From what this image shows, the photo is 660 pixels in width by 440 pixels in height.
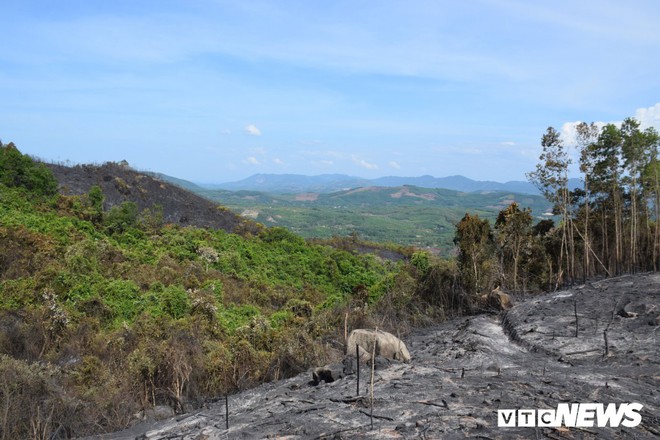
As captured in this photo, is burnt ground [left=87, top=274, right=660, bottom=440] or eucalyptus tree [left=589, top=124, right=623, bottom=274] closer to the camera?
burnt ground [left=87, top=274, right=660, bottom=440]

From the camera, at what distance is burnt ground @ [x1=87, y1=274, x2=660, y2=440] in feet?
19.6

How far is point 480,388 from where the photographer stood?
700 centimetres

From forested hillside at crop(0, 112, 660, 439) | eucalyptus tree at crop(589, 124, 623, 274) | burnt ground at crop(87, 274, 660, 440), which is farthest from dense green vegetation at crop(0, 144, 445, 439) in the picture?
eucalyptus tree at crop(589, 124, 623, 274)

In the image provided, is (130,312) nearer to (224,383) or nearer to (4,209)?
(224,383)

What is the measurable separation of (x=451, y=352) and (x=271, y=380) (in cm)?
419

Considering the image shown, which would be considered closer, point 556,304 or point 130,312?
point 556,304

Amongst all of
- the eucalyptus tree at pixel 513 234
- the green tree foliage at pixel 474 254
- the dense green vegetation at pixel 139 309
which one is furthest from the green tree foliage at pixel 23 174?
the eucalyptus tree at pixel 513 234

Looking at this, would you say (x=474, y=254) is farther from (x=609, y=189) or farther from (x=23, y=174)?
(x=23, y=174)

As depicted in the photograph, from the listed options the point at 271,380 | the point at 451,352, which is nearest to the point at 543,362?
the point at 451,352

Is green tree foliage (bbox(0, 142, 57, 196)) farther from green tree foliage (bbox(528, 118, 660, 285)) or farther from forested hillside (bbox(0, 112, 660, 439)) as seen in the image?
green tree foliage (bbox(528, 118, 660, 285))

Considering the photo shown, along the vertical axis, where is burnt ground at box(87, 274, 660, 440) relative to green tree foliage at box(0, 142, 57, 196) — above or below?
below

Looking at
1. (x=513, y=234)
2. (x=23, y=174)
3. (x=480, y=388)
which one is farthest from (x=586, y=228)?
(x=23, y=174)

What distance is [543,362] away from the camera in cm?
894

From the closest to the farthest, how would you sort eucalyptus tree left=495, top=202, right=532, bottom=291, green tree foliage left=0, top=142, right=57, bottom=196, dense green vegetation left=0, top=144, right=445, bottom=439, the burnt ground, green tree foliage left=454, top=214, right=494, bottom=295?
the burnt ground
dense green vegetation left=0, top=144, right=445, bottom=439
green tree foliage left=454, top=214, right=494, bottom=295
eucalyptus tree left=495, top=202, right=532, bottom=291
green tree foliage left=0, top=142, right=57, bottom=196
